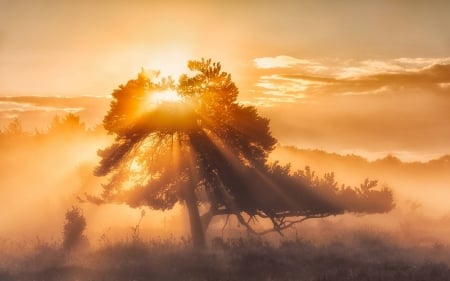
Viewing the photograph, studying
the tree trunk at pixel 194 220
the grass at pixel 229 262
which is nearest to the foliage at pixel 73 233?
the grass at pixel 229 262

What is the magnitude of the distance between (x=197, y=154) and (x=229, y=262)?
9.85 m

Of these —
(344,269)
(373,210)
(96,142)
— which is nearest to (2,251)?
(344,269)

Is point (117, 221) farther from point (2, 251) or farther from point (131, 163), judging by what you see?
point (2, 251)

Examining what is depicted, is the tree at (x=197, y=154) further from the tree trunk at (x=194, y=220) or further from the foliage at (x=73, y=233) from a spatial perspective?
the foliage at (x=73, y=233)

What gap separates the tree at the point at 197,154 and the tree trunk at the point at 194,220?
0.05m

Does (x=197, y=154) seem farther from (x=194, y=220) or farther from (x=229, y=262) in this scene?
(x=229, y=262)

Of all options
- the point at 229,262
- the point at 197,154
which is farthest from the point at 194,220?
the point at 229,262

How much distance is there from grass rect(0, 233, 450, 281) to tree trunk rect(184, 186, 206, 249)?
1.02 meters

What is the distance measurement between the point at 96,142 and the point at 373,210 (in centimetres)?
6563

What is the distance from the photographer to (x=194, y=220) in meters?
39.5

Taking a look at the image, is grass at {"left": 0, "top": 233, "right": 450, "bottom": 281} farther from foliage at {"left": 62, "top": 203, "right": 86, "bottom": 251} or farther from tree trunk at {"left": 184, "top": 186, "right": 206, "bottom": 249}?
tree trunk at {"left": 184, "top": 186, "right": 206, "bottom": 249}

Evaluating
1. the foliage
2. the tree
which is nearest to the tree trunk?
the tree

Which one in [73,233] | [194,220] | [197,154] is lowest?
[73,233]

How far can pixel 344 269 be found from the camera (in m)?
28.7
